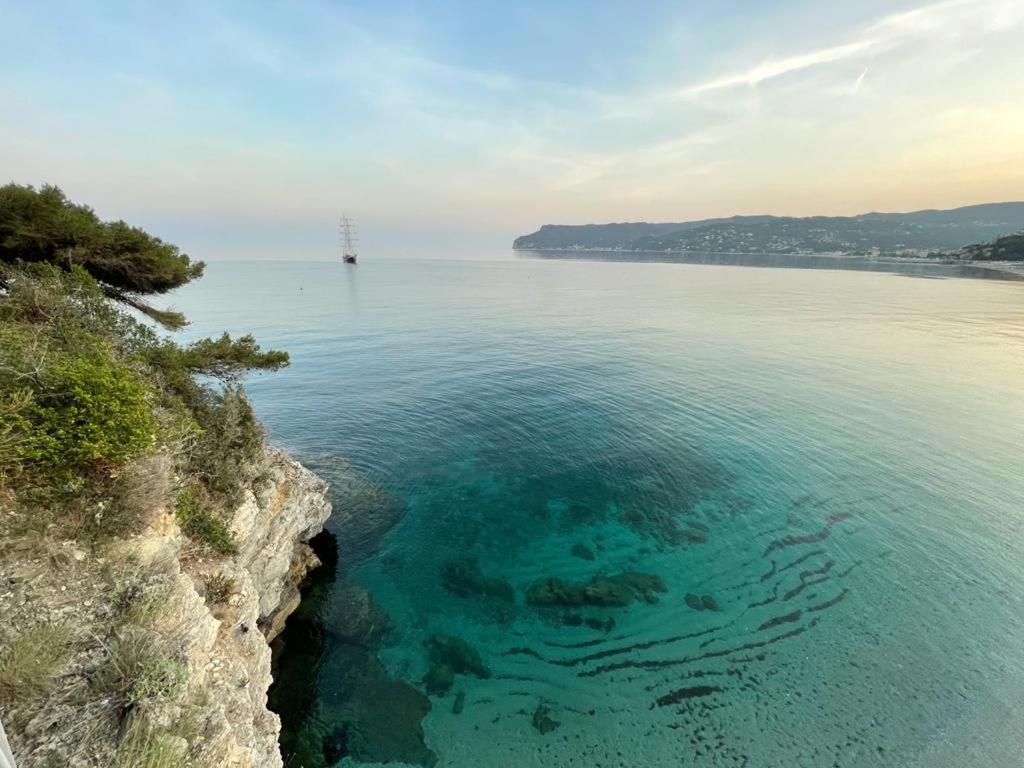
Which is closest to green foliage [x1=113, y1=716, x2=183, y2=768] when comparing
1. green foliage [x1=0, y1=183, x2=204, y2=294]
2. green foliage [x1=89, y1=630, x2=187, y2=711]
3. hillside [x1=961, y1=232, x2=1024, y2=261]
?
green foliage [x1=89, y1=630, x2=187, y2=711]

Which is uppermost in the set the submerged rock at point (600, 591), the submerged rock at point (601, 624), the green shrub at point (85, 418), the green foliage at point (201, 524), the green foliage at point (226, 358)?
the green shrub at point (85, 418)

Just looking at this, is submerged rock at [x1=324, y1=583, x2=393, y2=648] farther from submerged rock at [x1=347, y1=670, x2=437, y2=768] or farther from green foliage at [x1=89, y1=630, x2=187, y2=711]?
green foliage at [x1=89, y1=630, x2=187, y2=711]

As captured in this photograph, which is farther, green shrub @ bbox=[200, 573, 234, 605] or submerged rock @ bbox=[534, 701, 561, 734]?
submerged rock @ bbox=[534, 701, 561, 734]

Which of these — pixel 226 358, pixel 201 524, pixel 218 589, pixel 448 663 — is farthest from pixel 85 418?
pixel 448 663

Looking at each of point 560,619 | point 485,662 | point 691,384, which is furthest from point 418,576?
point 691,384

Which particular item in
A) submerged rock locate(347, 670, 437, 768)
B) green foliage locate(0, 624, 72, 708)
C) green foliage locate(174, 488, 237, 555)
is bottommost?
submerged rock locate(347, 670, 437, 768)

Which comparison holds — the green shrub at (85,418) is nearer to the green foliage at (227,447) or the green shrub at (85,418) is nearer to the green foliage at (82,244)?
the green foliage at (227,447)

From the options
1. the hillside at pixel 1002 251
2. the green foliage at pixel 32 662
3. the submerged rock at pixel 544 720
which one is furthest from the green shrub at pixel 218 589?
the hillside at pixel 1002 251
